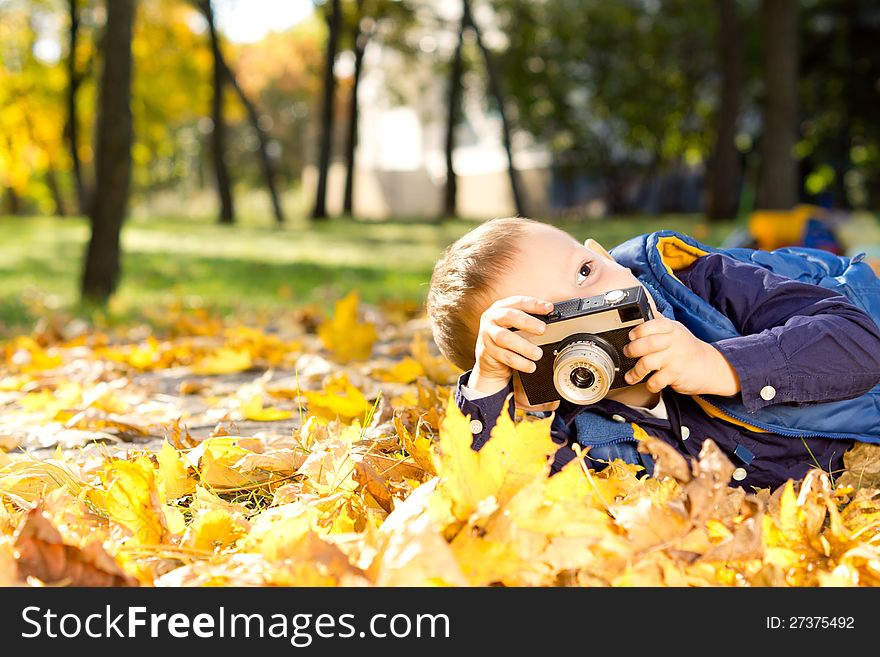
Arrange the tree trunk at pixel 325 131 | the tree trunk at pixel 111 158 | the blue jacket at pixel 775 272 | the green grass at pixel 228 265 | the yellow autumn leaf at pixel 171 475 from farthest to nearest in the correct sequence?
the tree trunk at pixel 325 131
the green grass at pixel 228 265
the tree trunk at pixel 111 158
the blue jacket at pixel 775 272
the yellow autumn leaf at pixel 171 475

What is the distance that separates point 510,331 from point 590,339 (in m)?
0.15

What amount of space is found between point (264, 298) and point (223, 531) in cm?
561

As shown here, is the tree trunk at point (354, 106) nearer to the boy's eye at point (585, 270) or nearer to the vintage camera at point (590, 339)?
the boy's eye at point (585, 270)

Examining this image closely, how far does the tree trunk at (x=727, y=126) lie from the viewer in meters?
14.9

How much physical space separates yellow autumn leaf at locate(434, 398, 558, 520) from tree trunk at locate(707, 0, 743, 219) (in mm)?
14845

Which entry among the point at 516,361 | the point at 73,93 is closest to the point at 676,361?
the point at 516,361

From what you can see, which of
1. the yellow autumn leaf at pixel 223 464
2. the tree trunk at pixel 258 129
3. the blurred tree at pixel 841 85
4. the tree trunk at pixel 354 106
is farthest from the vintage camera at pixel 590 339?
the blurred tree at pixel 841 85

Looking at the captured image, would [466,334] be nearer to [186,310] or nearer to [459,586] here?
[459,586]

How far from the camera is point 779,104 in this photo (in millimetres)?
11336

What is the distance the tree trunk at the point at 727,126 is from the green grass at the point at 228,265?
3.71 ft

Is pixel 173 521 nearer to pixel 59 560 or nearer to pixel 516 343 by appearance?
pixel 59 560

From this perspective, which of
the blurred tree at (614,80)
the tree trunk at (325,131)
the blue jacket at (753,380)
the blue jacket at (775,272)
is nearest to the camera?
the blue jacket at (753,380)

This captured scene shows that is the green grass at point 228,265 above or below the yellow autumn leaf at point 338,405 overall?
below
